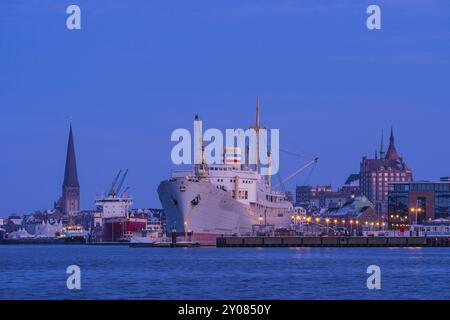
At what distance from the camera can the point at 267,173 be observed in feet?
529

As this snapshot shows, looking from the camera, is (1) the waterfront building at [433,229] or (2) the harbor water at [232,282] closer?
(2) the harbor water at [232,282]

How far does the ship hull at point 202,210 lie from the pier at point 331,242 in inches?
99.9

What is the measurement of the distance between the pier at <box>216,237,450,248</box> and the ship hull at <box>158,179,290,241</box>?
2.54 meters

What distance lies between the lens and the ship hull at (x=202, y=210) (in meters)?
126

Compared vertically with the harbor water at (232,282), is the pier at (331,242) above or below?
above

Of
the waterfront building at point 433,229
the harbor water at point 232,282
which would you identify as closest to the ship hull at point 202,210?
the waterfront building at point 433,229

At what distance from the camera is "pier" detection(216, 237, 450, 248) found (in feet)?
428

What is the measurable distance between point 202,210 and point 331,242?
74.7 feet

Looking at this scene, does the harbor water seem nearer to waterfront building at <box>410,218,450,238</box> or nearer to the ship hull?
the ship hull

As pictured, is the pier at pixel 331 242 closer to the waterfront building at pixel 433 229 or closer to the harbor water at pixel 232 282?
the waterfront building at pixel 433 229

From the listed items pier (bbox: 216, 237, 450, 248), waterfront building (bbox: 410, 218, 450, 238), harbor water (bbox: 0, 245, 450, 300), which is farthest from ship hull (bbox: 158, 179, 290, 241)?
harbor water (bbox: 0, 245, 450, 300)

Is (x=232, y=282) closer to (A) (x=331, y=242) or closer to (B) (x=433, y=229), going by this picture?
(A) (x=331, y=242)

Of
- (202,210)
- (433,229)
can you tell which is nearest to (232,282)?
(202,210)
